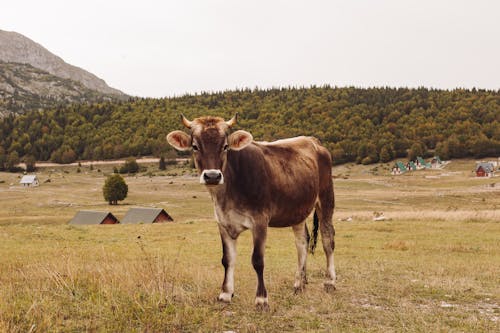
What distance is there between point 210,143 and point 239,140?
0.66m

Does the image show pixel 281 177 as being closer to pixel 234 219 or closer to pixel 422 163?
pixel 234 219

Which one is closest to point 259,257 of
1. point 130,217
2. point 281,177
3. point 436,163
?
point 281,177

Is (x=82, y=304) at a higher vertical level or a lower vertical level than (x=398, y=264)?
higher

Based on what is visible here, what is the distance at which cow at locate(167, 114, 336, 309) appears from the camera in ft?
24.4

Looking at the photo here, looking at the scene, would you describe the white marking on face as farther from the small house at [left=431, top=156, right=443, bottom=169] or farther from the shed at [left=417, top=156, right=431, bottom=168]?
the shed at [left=417, top=156, right=431, bottom=168]

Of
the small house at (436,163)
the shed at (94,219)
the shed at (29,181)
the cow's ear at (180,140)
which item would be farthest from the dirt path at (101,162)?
the cow's ear at (180,140)

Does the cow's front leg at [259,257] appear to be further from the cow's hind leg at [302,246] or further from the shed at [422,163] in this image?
the shed at [422,163]

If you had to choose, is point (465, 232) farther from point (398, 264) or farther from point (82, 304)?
point (82, 304)

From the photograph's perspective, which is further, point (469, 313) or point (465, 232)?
point (465, 232)

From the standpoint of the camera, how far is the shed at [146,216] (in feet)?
173

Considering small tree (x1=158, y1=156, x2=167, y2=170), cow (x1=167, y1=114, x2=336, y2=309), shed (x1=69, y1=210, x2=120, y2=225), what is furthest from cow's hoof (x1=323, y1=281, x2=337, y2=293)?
small tree (x1=158, y1=156, x2=167, y2=170)

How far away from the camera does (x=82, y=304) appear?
22.6ft

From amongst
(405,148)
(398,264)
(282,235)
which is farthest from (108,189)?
(405,148)

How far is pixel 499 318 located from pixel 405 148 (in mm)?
154322
